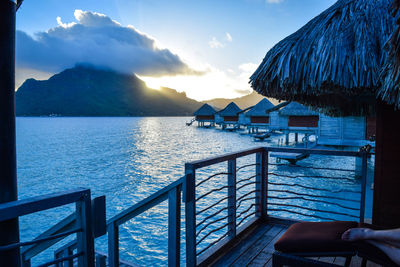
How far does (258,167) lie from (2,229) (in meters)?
2.83

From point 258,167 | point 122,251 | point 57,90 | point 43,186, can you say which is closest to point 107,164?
point 43,186

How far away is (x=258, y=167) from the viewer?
11.0 feet

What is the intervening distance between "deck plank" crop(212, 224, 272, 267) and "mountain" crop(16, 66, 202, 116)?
6343 inches

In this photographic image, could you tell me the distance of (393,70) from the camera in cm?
186

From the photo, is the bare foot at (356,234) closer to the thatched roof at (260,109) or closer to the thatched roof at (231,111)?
the thatched roof at (260,109)

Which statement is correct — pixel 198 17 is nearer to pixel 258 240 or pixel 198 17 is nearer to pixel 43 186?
pixel 258 240

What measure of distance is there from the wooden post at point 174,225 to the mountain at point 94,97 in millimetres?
161838

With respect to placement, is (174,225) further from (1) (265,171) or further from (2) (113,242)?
(1) (265,171)

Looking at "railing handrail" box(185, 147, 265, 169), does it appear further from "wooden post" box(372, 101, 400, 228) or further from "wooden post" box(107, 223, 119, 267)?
"wooden post" box(372, 101, 400, 228)

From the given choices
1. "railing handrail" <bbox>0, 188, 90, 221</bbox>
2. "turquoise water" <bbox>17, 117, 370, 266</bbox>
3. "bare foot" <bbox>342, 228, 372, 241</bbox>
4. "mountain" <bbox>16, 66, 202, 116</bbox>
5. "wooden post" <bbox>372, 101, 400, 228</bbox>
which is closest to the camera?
"railing handrail" <bbox>0, 188, 90, 221</bbox>

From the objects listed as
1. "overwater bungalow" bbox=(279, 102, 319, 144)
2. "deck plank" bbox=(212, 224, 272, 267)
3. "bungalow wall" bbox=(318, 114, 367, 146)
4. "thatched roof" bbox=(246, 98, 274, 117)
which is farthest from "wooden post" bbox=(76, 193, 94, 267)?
"thatched roof" bbox=(246, 98, 274, 117)

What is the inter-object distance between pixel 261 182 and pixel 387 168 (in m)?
1.38

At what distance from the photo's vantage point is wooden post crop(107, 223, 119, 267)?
2.06 meters

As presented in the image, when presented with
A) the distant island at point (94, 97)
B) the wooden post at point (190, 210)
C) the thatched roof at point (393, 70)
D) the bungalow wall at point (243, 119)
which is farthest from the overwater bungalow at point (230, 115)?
the distant island at point (94, 97)
